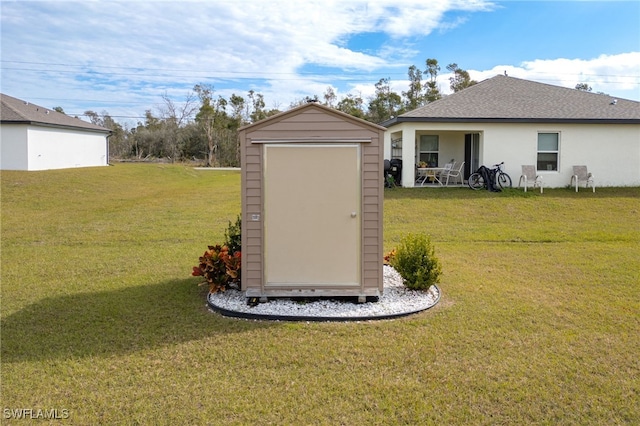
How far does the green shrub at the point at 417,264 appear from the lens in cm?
562

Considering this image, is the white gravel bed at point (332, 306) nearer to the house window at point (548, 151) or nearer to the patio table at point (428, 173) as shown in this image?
the patio table at point (428, 173)

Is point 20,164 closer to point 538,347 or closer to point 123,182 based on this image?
point 123,182

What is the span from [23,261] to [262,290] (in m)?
4.84

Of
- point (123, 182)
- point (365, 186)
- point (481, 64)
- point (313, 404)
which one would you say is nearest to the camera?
point (313, 404)

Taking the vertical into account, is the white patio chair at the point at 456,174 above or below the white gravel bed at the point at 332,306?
above

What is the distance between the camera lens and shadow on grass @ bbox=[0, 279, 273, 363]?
4.15 m

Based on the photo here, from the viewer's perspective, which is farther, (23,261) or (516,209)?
(516,209)

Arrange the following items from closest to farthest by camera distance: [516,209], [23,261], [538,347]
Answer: [538,347]
[23,261]
[516,209]

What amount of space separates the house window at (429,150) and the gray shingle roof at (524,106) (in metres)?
1.63

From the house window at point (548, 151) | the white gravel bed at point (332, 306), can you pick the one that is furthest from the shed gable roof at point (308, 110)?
the house window at point (548, 151)

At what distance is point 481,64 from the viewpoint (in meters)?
32.8

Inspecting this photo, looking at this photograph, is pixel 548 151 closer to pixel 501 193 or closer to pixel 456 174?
pixel 501 193

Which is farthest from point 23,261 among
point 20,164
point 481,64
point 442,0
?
point 481,64

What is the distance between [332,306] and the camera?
205 inches
